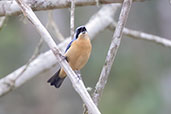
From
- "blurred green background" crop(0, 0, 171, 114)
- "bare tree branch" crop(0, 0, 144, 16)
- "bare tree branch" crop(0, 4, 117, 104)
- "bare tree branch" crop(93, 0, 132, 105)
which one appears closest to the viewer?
"bare tree branch" crop(93, 0, 132, 105)

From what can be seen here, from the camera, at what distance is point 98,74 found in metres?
9.88

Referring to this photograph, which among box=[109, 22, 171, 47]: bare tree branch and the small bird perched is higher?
box=[109, 22, 171, 47]: bare tree branch

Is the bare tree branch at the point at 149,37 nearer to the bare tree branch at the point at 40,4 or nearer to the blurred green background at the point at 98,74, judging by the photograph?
the bare tree branch at the point at 40,4

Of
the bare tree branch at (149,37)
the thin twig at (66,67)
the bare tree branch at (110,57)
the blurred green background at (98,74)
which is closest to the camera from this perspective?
the thin twig at (66,67)

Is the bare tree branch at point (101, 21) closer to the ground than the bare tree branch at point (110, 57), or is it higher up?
higher up

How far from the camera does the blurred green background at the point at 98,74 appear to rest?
9.72m

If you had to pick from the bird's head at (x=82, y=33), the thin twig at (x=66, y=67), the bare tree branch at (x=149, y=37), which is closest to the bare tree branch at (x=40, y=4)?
the bird's head at (x=82, y=33)

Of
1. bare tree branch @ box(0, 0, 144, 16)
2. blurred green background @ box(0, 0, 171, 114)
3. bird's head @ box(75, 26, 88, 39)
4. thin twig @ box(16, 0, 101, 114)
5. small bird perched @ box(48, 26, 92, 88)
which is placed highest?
blurred green background @ box(0, 0, 171, 114)

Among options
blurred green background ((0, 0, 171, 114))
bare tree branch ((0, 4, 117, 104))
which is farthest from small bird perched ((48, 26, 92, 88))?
blurred green background ((0, 0, 171, 114))

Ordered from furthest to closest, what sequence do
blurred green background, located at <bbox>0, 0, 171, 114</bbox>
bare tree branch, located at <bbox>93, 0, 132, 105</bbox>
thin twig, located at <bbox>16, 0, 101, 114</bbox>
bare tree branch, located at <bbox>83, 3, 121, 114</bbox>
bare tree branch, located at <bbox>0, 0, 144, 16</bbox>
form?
blurred green background, located at <bbox>0, 0, 171, 114</bbox> < bare tree branch, located at <bbox>83, 3, 121, 114</bbox> < bare tree branch, located at <bbox>0, 0, 144, 16</bbox> < bare tree branch, located at <bbox>93, 0, 132, 105</bbox> < thin twig, located at <bbox>16, 0, 101, 114</bbox>

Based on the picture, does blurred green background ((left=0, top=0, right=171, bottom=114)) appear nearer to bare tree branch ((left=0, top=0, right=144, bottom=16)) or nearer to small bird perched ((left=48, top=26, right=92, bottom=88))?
small bird perched ((left=48, top=26, right=92, bottom=88))

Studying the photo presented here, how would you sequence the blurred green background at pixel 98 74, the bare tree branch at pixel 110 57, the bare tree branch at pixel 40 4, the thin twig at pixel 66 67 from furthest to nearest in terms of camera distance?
the blurred green background at pixel 98 74 → the bare tree branch at pixel 40 4 → the bare tree branch at pixel 110 57 → the thin twig at pixel 66 67

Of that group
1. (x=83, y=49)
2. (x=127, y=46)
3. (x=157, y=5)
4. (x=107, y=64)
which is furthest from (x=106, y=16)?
(x=157, y=5)

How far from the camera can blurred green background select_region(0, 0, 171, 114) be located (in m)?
9.72
